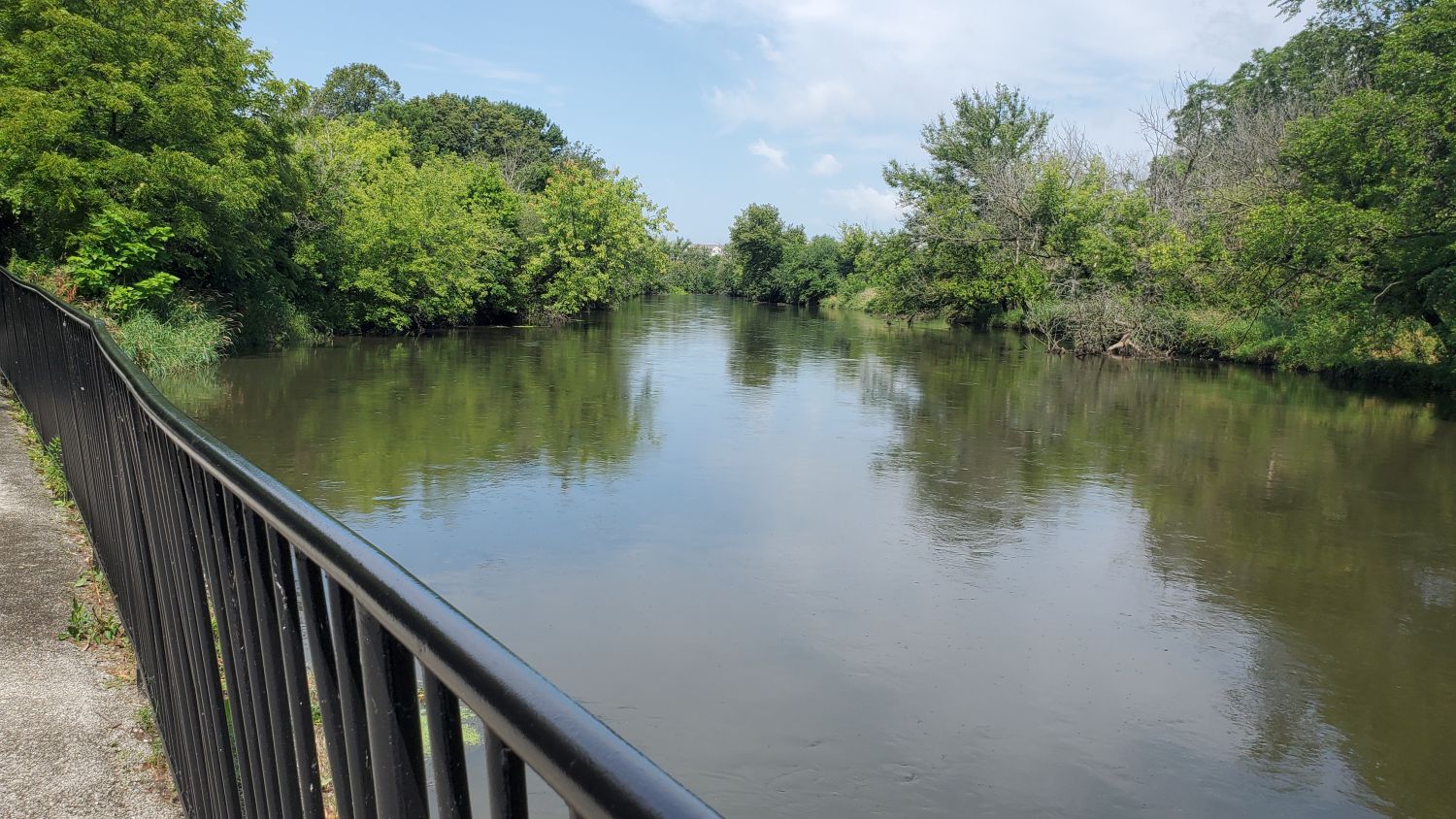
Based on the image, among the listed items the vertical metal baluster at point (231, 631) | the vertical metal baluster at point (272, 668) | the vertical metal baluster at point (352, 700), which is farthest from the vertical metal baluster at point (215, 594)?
the vertical metal baluster at point (352, 700)

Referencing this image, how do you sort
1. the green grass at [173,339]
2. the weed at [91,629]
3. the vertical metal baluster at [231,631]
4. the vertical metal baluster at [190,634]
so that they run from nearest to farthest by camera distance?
1. the vertical metal baluster at [231,631]
2. the vertical metal baluster at [190,634]
3. the weed at [91,629]
4. the green grass at [173,339]

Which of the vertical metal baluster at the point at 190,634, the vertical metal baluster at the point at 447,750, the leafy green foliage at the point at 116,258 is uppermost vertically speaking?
the leafy green foliage at the point at 116,258

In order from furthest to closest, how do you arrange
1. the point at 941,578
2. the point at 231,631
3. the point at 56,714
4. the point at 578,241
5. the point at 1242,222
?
the point at 578,241 < the point at 1242,222 < the point at 941,578 < the point at 56,714 < the point at 231,631

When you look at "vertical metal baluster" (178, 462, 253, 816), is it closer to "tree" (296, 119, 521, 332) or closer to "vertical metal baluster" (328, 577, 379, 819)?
"vertical metal baluster" (328, 577, 379, 819)

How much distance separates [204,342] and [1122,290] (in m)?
24.5

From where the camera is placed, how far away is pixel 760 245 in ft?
253

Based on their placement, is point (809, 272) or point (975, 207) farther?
point (809, 272)

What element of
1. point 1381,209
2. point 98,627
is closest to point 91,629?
point 98,627

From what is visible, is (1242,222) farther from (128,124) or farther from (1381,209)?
(128,124)

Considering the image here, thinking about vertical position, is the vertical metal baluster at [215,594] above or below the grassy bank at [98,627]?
above

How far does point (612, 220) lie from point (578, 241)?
4.94 feet

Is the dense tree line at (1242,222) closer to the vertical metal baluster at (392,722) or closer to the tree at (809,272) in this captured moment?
the vertical metal baluster at (392,722)

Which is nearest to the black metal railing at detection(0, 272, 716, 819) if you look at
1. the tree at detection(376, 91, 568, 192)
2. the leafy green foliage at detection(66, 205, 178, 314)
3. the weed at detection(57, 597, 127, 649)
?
the weed at detection(57, 597, 127, 649)

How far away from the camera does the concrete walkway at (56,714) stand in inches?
Answer: 101
